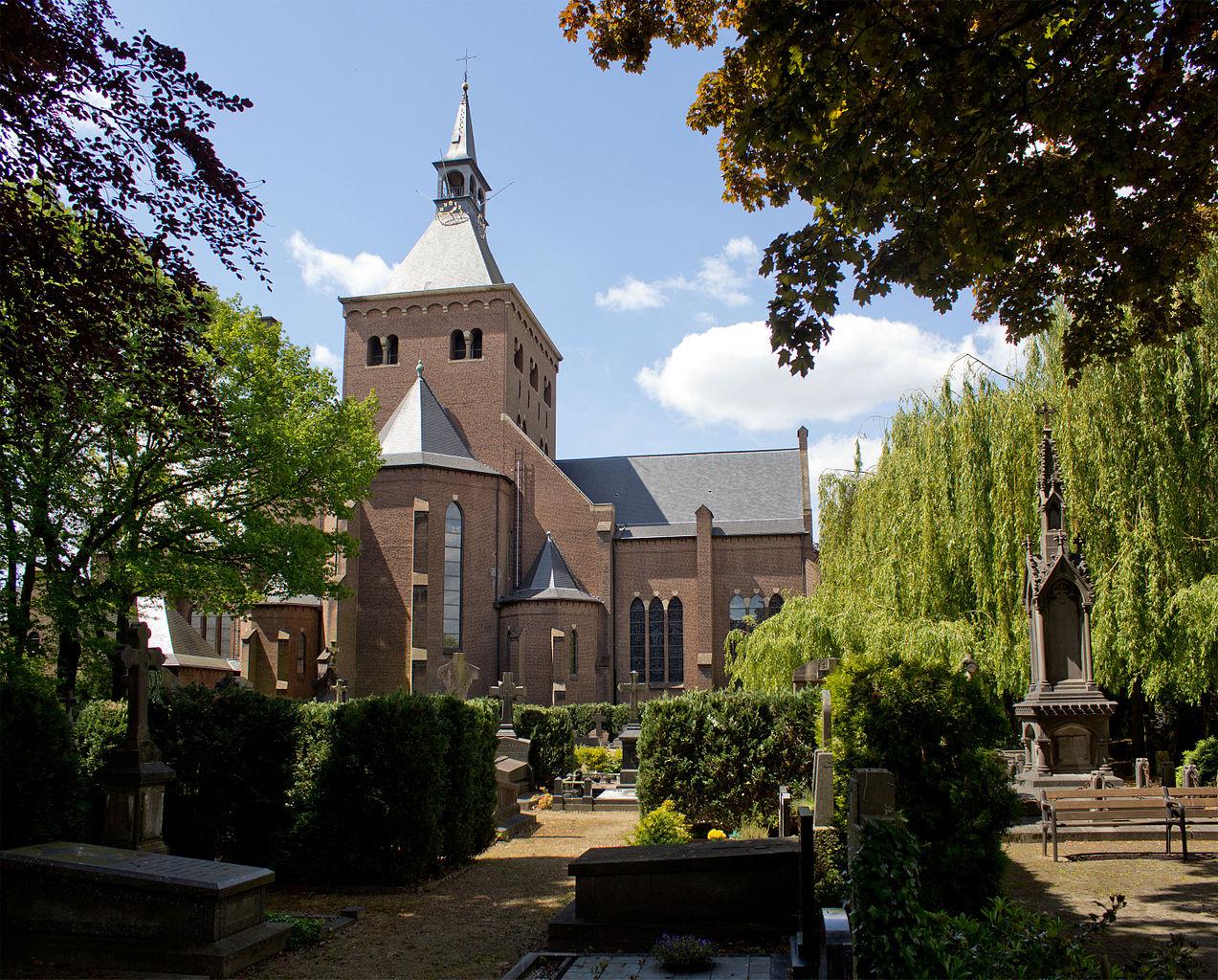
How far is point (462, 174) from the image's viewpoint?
1812 inches

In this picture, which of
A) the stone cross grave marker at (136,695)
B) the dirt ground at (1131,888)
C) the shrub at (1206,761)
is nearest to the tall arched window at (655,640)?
the shrub at (1206,761)

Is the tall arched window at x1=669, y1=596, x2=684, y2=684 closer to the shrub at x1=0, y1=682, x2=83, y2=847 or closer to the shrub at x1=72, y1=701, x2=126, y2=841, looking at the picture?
the shrub at x1=72, y1=701, x2=126, y2=841

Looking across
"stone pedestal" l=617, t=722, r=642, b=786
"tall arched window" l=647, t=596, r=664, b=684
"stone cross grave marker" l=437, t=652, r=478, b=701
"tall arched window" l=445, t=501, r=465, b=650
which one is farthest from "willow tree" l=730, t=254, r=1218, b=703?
"tall arched window" l=647, t=596, r=664, b=684

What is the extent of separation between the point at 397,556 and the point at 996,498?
22.4m

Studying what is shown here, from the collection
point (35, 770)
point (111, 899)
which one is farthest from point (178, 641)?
point (111, 899)

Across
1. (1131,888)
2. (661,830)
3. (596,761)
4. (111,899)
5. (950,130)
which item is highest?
(950,130)

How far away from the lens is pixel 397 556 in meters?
35.0

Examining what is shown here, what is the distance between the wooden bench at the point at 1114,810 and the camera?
11273 millimetres

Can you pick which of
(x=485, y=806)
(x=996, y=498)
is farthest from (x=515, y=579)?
(x=485, y=806)

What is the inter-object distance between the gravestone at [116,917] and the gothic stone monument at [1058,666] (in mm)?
11766

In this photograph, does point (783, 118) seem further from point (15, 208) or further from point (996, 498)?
point (996, 498)

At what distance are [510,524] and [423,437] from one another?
491 centimetres

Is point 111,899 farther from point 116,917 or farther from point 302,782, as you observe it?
point 302,782

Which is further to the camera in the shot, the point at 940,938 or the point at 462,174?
the point at 462,174
